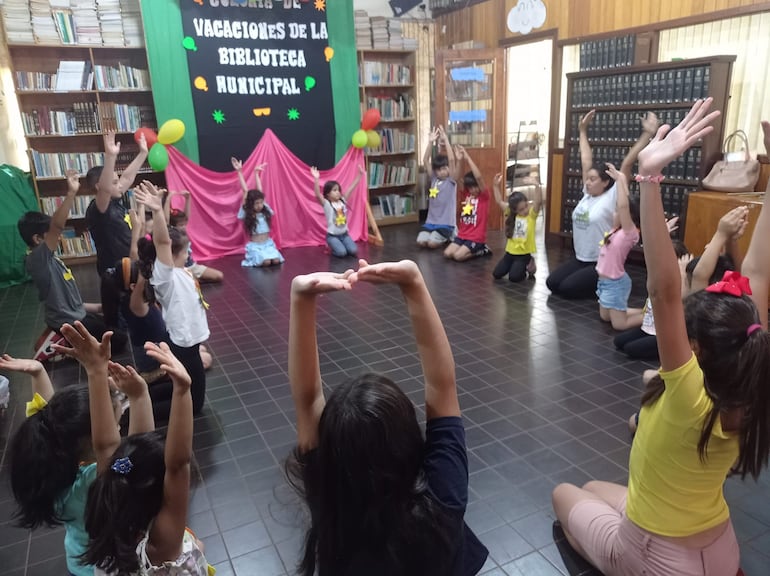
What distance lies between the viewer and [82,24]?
19.4 feet


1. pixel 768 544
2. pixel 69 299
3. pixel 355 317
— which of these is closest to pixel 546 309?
pixel 355 317

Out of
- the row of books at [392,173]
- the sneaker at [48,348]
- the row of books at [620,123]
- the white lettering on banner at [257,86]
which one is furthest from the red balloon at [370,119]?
the sneaker at [48,348]

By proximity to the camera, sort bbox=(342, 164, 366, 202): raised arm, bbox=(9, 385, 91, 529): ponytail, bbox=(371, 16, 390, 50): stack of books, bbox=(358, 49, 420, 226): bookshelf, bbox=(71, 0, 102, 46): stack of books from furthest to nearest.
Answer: bbox=(358, 49, 420, 226): bookshelf < bbox=(371, 16, 390, 50): stack of books < bbox=(342, 164, 366, 202): raised arm < bbox=(71, 0, 102, 46): stack of books < bbox=(9, 385, 91, 529): ponytail

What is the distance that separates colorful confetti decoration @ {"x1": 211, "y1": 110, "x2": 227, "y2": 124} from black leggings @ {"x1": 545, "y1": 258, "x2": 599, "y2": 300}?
13.5ft

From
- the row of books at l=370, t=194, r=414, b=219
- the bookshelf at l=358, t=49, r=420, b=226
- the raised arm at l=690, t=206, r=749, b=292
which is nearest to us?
the raised arm at l=690, t=206, r=749, b=292

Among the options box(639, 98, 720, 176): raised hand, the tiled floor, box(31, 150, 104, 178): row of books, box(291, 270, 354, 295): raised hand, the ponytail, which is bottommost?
the tiled floor

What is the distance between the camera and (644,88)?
5.45 m

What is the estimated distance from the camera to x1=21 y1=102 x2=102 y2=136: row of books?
19.8 ft

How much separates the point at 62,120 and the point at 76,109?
0.62 feet

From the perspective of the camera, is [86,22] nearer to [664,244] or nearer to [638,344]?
[638,344]

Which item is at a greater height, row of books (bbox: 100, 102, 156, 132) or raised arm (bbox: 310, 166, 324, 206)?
row of books (bbox: 100, 102, 156, 132)

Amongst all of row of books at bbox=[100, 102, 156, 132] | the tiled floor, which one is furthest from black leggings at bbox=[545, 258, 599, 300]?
row of books at bbox=[100, 102, 156, 132]

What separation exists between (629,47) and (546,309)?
9.96ft

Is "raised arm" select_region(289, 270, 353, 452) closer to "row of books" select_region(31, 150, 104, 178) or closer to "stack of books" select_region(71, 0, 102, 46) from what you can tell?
"row of books" select_region(31, 150, 104, 178)
